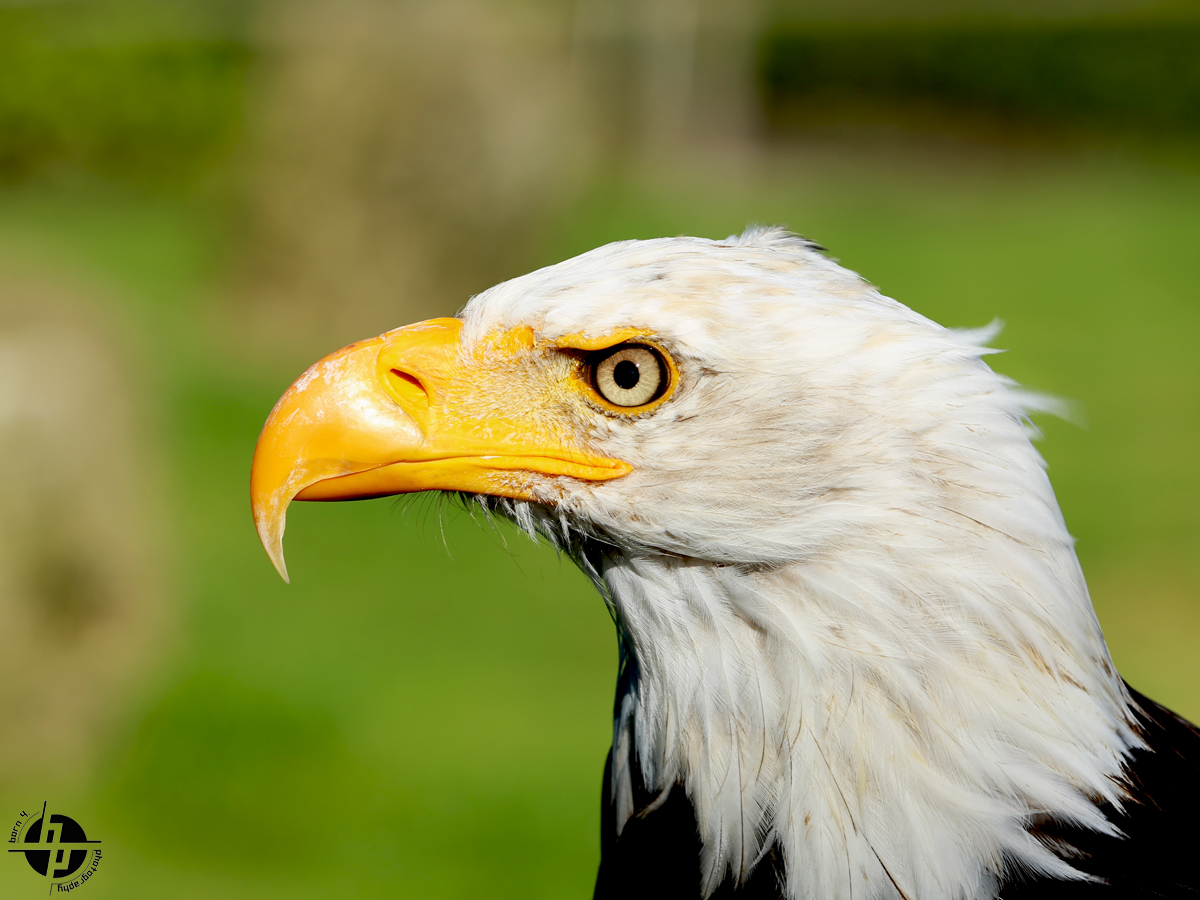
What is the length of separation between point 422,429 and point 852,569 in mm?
703

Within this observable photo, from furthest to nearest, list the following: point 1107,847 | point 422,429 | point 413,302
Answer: point 413,302 < point 422,429 < point 1107,847

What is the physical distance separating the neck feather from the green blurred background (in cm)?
78

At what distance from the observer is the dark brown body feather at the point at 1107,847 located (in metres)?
1.57

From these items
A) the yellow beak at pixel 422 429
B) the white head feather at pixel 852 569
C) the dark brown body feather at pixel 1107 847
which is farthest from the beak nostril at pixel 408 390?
the dark brown body feather at pixel 1107 847

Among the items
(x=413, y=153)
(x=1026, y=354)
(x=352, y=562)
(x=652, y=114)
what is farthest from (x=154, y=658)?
(x=652, y=114)

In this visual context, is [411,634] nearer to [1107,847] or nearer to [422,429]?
[422,429]

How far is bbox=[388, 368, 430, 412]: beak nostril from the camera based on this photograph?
1.75 metres

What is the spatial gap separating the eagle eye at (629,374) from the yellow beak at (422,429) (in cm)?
9

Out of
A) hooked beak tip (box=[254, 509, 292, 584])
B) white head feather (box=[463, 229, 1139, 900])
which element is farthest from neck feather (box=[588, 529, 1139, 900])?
hooked beak tip (box=[254, 509, 292, 584])

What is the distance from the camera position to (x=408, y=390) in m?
1.76

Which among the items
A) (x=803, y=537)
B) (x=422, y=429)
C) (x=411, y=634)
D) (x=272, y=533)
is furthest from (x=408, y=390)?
(x=411, y=634)

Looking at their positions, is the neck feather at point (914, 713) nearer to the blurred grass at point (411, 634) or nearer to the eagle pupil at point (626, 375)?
the eagle pupil at point (626, 375)

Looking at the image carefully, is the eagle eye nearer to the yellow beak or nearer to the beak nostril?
the yellow beak

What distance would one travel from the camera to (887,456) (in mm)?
1589
